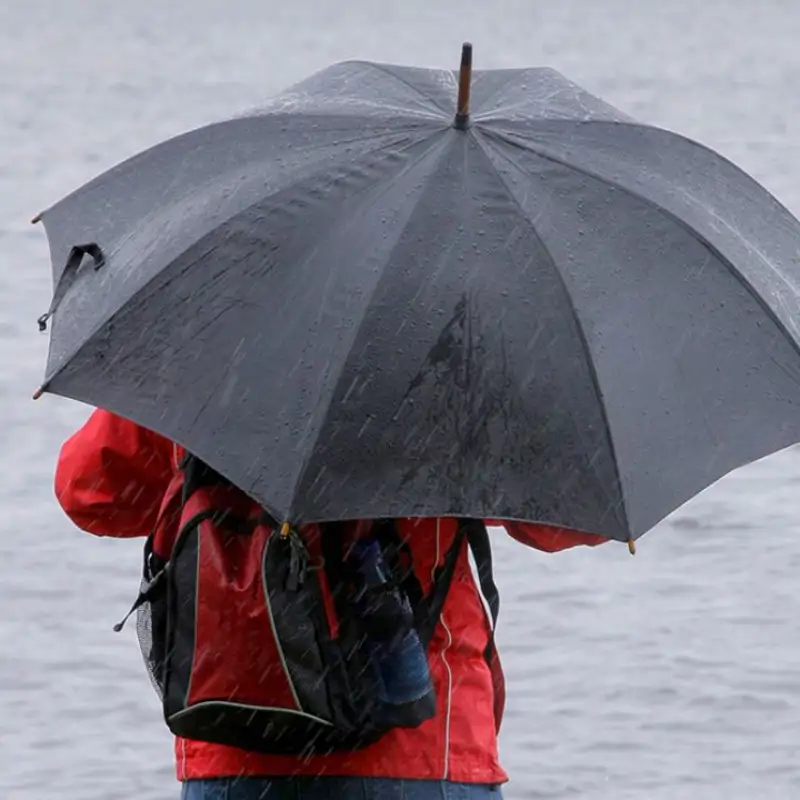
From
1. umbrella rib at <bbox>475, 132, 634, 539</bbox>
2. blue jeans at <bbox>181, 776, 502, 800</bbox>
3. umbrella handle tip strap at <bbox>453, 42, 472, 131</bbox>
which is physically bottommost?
blue jeans at <bbox>181, 776, 502, 800</bbox>

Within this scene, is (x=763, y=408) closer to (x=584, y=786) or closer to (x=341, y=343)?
(x=341, y=343)

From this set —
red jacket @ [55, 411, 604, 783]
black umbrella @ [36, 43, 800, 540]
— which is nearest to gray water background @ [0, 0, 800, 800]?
red jacket @ [55, 411, 604, 783]

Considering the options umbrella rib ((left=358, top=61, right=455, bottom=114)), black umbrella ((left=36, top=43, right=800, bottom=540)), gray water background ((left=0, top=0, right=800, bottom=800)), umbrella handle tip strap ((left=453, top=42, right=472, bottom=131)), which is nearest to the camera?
black umbrella ((left=36, top=43, right=800, bottom=540))

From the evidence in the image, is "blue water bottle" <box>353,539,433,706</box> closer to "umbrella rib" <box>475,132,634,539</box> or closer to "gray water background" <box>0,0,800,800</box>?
"umbrella rib" <box>475,132,634,539</box>

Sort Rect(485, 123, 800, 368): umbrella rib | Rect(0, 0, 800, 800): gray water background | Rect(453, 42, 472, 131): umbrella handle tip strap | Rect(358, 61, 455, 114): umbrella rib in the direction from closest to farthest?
Rect(453, 42, 472, 131): umbrella handle tip strap < Rect(485, 123, 800, 368): umbrella rib < Rect(358, 61, 455, 114): umbrella rib < Rect(0, 0, 800, 800): gray water background

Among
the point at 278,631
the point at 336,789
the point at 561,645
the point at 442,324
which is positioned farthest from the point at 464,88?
the point at 561,645

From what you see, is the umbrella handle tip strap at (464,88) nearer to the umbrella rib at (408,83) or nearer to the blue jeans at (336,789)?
the umbrella rib at (408,83)

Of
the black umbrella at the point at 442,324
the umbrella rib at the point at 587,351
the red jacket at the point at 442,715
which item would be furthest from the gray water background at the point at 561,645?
the umbrella rib at the point at 587,351

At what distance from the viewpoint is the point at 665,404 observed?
2.79 metres

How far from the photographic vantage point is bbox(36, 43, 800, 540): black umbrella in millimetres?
2660

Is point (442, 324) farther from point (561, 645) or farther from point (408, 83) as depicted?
point (561, 645)

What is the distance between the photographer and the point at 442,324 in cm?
269

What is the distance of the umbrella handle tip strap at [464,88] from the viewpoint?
2.77 metres

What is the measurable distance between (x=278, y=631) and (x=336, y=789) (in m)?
0.27
